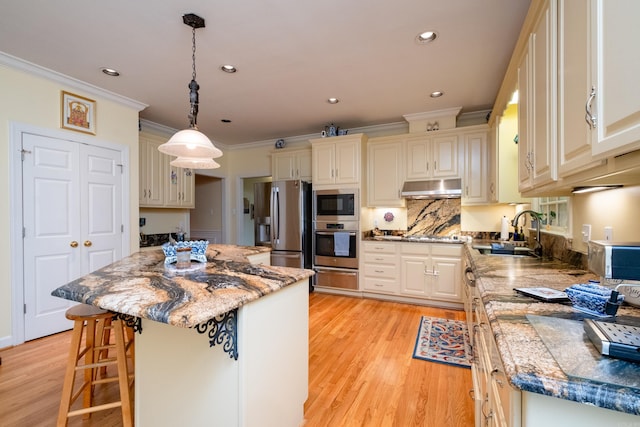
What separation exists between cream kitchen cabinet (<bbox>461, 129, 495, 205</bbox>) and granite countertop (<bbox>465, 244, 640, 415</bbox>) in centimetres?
254

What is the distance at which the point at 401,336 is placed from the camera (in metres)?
2.80

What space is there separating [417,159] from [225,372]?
3539 mm

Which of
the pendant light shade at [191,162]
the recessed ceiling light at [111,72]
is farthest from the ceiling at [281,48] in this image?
the pendant light shade at [191,162]

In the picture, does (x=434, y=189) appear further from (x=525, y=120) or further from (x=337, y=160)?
(x=525, y=120)

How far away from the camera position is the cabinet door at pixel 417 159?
387 cm

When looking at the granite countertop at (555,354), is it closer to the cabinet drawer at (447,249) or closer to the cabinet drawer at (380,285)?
the cabinet drawer at (447,249)

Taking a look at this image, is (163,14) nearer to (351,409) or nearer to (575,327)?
(575,327)

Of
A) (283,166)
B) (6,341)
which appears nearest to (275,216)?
(283,166)

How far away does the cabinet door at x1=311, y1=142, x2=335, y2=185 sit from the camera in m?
4.25

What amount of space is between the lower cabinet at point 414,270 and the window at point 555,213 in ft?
3.32

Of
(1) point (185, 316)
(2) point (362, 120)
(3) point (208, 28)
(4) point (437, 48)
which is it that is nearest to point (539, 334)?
(1) point (185, 316)

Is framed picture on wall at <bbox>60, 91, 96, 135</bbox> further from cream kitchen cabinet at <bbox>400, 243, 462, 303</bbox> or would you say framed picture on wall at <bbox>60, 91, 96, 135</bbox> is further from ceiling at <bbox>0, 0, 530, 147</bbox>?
cream kitchen cabinet at <bbox>400, 243, 462, 303</bbox>

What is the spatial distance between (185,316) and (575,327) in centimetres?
121

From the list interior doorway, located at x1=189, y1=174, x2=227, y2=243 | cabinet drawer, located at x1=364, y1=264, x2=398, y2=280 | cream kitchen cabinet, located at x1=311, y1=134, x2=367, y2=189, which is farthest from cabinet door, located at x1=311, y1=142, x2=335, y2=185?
interior doorway, located at x1=189, y1=174, x2=227, y2=243
